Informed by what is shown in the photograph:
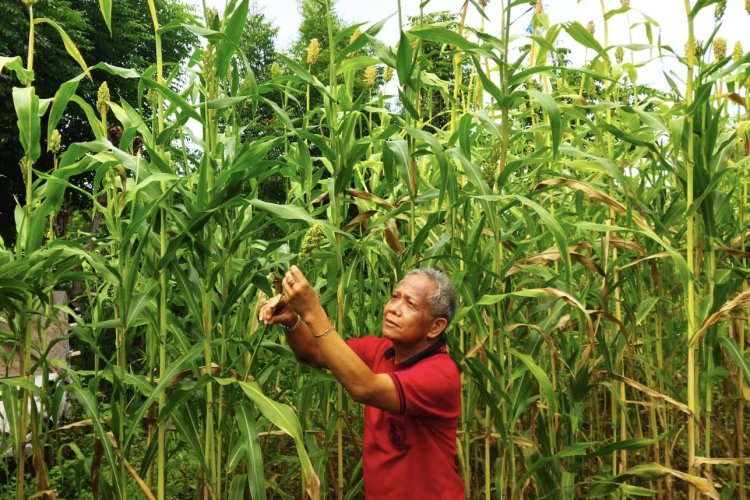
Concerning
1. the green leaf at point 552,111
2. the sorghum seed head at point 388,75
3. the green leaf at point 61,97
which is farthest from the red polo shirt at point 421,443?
the sorghum seed head at point 388,75

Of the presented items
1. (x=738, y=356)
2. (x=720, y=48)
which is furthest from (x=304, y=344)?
(x=720, y=48)

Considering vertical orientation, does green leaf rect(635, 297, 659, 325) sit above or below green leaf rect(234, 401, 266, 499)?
above

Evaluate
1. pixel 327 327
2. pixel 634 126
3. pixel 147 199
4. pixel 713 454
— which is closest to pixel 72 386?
pixel 147 199

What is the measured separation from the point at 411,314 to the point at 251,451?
23.7 inches

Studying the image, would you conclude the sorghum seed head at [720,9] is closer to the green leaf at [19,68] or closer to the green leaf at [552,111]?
the green leaf at [552,111]

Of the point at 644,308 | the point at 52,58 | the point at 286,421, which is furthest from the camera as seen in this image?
the point at 52,58

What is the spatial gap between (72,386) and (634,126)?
228 centimetres

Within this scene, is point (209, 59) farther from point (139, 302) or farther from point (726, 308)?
point (726, 308)

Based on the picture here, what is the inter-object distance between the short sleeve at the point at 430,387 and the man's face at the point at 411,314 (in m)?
0.09

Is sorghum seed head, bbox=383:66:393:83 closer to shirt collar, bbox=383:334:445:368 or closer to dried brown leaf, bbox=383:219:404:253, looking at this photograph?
dried brown leaf, bbox=383:219:404:253

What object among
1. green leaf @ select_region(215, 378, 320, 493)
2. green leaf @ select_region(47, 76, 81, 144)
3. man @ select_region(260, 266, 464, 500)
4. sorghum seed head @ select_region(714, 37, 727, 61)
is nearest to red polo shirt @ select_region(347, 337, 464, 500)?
man @ select_region(260, 266, 464, 500)

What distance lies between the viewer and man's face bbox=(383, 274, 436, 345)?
1.89 meters

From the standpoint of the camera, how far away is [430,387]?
180 cm

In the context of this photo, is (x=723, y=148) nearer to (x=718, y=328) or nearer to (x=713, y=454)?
(x=718, y=328)
